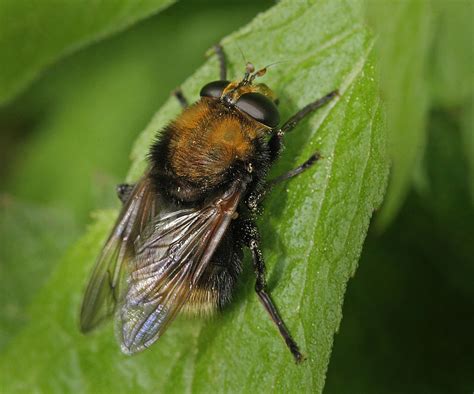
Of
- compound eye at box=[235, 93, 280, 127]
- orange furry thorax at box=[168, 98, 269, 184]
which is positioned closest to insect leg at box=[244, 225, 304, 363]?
orange furry thorax at box=[168, 98, 269, 184]

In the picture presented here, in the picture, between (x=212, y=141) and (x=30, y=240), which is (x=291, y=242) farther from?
(x=30, y=240)

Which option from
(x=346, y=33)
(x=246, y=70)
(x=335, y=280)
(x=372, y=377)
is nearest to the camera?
(x=335, y=280)

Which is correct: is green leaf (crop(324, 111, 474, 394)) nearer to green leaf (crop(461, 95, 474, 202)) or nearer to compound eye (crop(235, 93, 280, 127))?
green leaf (crop(461, 95, 474, 202))

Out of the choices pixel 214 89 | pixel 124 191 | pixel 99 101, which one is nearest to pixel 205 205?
pixel 214 89

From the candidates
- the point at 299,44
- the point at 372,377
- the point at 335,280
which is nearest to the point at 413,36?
the point at 299,44

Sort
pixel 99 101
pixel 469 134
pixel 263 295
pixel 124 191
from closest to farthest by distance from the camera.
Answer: pixel 263 295
pixel 124 191
pixel 469 134
pixel 99 101

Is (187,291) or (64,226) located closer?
(187,291)

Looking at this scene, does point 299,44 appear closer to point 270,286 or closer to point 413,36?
point 413,36
